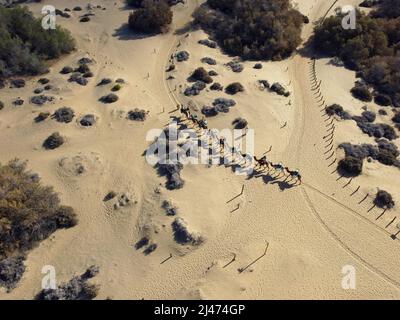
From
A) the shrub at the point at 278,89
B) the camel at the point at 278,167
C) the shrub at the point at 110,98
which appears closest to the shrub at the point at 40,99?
the shrub at the point at 110,98

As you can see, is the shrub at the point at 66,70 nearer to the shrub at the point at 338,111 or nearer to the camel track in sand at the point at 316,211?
the camel track in sand at the point at 316,211

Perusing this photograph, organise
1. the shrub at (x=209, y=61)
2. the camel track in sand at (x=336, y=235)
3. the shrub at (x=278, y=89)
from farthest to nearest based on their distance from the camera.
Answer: the shrub at (x=209, y=61), the shrub at (x=278, y=89), the camel track in sand at (x=336, y=235)

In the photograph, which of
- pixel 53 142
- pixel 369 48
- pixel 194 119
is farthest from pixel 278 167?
pixel 369 48

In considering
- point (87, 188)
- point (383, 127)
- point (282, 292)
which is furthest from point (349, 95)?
point (87, 188)

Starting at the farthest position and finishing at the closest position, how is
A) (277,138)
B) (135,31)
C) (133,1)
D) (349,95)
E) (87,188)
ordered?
1. (133,1)
2. (135,31)
3. (349,95)
4. (277,138)
5. (87,188)

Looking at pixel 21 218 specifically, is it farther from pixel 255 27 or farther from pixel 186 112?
pixel 255 27
